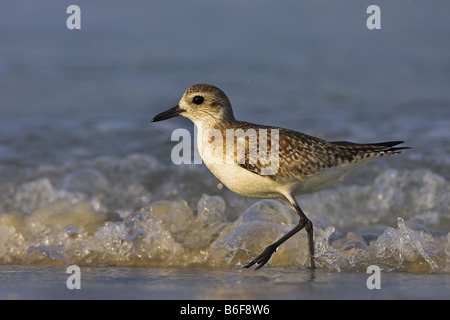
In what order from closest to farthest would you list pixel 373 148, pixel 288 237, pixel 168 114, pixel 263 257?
pixel 263 257 → pixel 288 237 → pixel 168 114 → pixel 373 148

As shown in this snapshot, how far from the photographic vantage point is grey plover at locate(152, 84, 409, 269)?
6.02 m

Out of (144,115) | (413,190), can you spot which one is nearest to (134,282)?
(413,190)

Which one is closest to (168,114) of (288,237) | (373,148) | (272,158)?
(272,158)

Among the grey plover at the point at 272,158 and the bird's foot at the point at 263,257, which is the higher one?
the grey plover at the point at 272,158

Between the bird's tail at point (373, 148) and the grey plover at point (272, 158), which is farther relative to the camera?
the bird's tail at point (373, 148)

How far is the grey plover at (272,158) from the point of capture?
19.7 feet

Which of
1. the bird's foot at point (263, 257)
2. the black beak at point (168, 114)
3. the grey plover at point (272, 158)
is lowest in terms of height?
the bird's foot at point (263, 257)

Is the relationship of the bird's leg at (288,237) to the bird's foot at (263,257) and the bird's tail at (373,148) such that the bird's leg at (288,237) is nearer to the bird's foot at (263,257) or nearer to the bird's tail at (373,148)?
the bird's foot at (263,257)

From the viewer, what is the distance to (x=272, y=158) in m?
6.13

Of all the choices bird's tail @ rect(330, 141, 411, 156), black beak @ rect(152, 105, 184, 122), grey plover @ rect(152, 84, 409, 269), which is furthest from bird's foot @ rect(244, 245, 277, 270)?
black beak @ rect(152, 105, 184, 122)

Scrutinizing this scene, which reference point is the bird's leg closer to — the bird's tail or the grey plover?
the grey plover

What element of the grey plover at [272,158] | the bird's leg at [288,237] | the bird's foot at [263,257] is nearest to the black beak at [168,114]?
the grey plover at [272,158]

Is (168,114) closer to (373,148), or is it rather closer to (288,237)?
(288,237)
